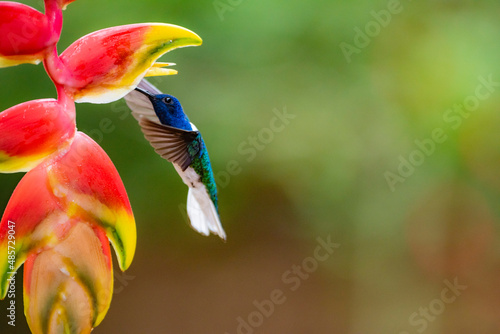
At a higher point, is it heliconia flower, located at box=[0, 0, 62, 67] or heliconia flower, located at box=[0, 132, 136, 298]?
heliconia flower, located at box=[0, 0, 62, 67]

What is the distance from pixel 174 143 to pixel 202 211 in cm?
8

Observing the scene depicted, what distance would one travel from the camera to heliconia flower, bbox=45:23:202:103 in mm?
308

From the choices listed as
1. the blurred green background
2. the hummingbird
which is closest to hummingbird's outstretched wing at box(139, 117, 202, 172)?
the hummingbird

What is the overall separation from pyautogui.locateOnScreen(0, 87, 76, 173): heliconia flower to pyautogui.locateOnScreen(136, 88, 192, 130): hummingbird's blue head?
0.13 meters

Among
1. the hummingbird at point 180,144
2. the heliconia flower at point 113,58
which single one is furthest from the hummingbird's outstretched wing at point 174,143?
the heliconia flower at point 113,58

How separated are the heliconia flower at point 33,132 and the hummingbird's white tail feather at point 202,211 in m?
0.24

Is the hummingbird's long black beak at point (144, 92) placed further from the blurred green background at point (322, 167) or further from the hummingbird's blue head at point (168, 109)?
the blurred green background at point (322, 167)

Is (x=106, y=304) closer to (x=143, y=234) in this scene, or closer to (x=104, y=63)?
(x=104, y=63)

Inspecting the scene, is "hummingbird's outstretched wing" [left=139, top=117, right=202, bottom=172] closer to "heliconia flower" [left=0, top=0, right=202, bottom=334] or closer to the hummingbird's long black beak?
the hummingbird's long black beak

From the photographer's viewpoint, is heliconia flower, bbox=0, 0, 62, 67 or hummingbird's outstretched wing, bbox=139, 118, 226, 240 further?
hummingbird's outstretched wing, bbox=139, 118, 226, 240

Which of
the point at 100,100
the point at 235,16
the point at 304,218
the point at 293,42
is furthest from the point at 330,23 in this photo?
the point at 100,100

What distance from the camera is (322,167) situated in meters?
1.66

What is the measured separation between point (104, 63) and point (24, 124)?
53 mm

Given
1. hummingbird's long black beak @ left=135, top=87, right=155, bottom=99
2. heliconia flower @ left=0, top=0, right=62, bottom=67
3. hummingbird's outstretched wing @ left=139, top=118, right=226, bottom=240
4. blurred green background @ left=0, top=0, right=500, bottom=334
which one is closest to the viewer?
heliconia flower @ left=0, top=0, right=62, bottom=67
